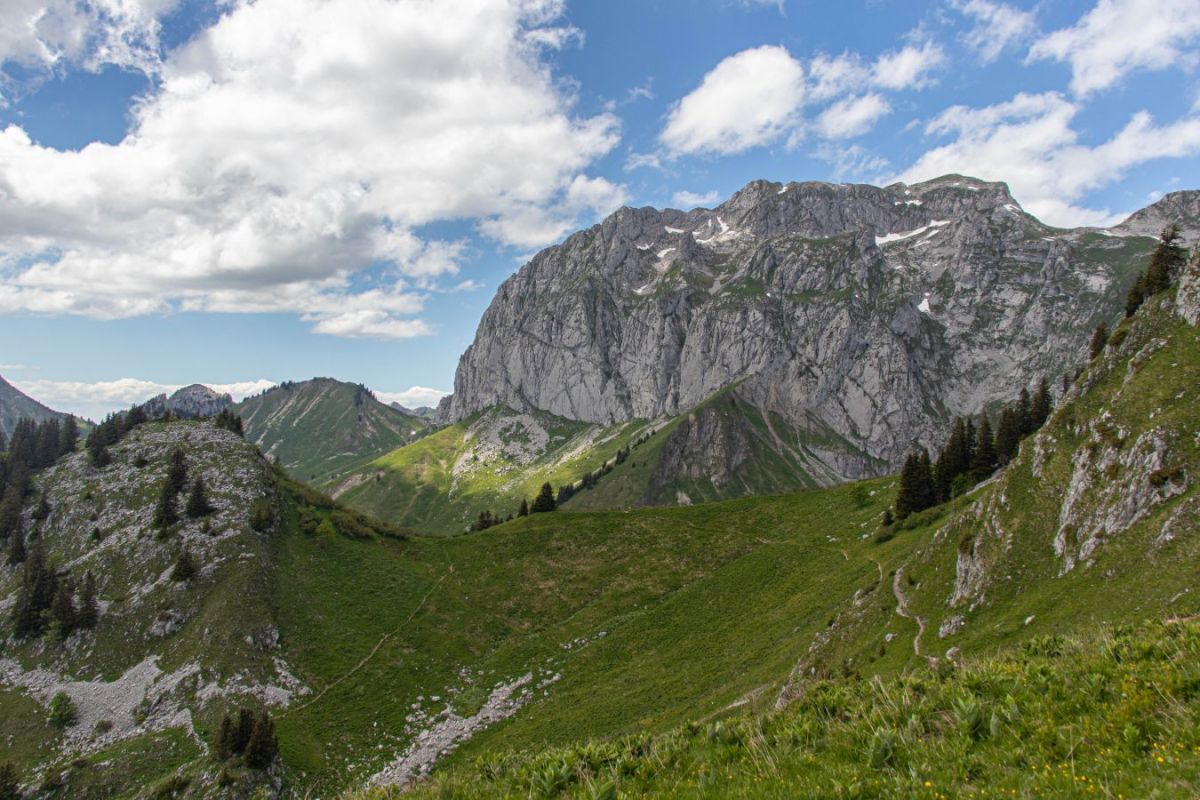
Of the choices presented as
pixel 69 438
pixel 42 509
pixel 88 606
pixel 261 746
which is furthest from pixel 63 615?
pixel 69 438

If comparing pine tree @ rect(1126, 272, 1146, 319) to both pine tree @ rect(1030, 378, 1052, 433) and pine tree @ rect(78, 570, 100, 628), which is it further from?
pine tree @ rect(78, 570, 100, 628)

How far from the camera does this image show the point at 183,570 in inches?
2773

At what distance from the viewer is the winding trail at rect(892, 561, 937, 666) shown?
34.2 m

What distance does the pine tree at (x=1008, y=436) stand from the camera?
240 feet

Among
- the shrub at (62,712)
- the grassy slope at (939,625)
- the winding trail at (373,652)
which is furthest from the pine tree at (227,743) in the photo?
the shrub at (62,712)

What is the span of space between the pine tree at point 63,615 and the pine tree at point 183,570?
30.3 ft

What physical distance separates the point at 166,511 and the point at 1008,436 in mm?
111269

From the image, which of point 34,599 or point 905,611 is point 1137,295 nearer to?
point 905,611

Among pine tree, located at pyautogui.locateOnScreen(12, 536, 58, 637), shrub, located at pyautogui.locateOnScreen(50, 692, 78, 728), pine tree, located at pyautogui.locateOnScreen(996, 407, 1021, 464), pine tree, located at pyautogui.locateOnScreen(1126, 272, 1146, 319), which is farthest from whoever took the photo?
pine tree, located at pyautogui.locateOnScreen(996, 407, 1021, 464)

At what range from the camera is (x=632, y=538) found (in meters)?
91.3

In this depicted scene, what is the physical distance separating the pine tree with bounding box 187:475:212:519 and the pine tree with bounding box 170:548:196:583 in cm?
960

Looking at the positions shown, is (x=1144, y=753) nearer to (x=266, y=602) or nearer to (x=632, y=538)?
(x=266, y=602)

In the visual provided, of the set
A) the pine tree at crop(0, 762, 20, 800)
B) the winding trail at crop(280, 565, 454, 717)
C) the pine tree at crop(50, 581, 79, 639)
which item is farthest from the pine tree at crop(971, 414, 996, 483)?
the pine tree at crop(50, 581, 79, 639)

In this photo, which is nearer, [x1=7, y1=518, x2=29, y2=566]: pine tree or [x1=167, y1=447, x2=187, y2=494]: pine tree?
[x1=7, y1=518, x2=29, y2=566]: pine tree
